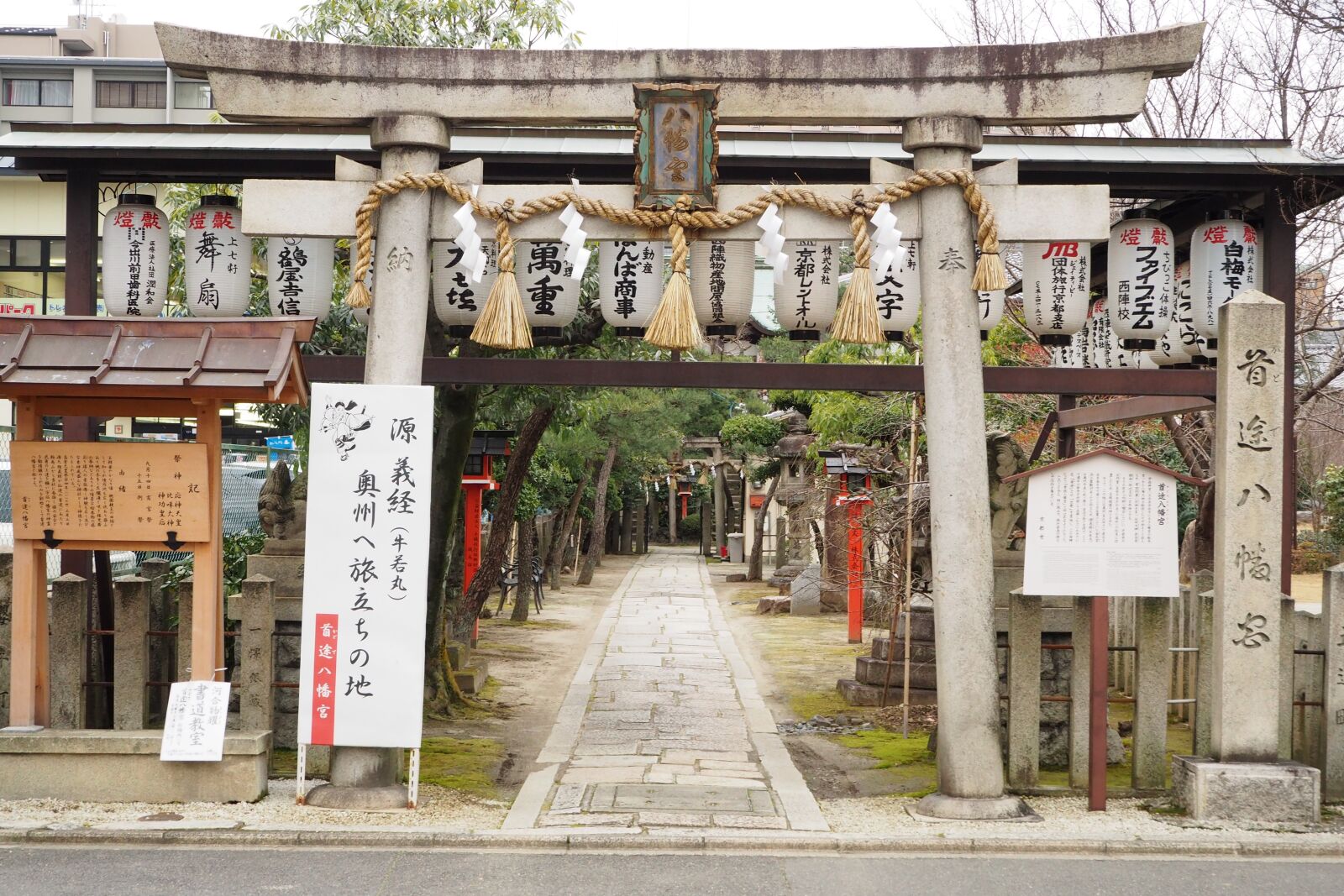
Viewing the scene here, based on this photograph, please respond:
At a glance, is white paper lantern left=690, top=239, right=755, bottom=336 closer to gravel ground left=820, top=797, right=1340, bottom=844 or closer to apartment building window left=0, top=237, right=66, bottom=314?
gravel ground left=820, top=797, right=1340, bottom=844

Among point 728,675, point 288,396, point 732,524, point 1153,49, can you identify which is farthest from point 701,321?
point 732,524

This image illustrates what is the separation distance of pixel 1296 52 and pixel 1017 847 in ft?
34.5

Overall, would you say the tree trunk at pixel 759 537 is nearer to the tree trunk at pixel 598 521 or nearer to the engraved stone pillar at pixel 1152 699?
the tree trunk at pixel 598 521

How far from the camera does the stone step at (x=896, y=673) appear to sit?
1224 centimetres

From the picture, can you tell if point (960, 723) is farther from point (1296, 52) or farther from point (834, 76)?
point (1296, 52)

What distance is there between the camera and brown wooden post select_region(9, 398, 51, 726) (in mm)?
7336

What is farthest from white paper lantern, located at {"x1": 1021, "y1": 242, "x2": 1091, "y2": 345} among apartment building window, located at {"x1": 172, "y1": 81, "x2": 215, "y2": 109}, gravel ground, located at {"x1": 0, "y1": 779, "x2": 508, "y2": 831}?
apartment building window, located at {"x1": 172, "y1": 81, "x2": 215, "y2": 109}

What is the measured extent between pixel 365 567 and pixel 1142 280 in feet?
18.8

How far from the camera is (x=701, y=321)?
7.94 meters

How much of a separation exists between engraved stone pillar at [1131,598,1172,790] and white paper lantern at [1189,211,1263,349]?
2191 millimetres

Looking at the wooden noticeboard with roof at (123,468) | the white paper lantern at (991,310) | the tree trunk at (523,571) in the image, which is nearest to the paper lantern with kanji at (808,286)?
the white paper lantern at (991,310)

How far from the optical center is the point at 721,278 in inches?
306

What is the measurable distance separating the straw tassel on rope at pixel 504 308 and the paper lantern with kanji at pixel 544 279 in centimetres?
58

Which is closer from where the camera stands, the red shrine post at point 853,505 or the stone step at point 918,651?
the stone step at point 918,651
